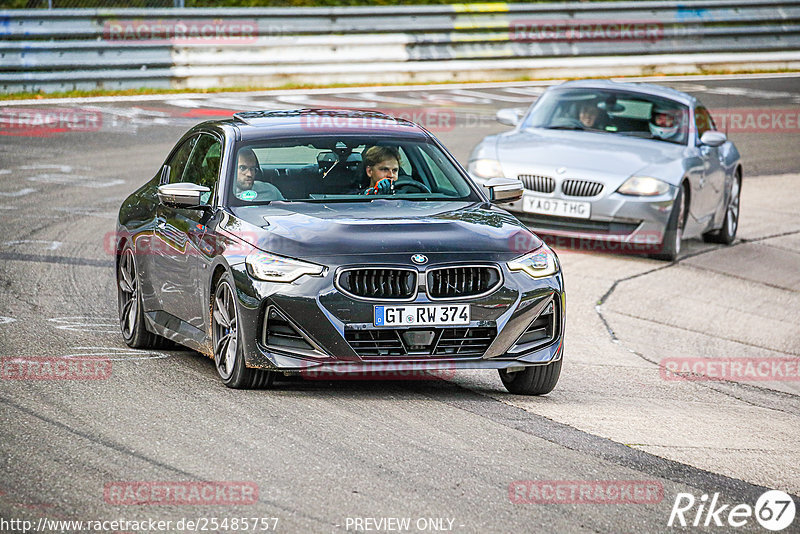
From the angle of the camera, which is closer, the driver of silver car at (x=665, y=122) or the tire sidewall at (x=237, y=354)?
the tire sidewall at (x=237, y=354)

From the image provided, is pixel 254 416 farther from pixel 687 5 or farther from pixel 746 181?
pixel 687 5

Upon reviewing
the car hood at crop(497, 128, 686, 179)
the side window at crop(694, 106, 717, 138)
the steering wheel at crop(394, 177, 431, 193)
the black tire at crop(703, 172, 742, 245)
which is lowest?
the black tire at crop(703, 172, 742, 245)

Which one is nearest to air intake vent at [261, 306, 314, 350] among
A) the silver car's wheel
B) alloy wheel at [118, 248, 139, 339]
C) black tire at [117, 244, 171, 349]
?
black tire at [117, 244, 171, 349]

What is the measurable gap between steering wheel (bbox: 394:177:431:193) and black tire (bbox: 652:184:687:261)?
5.32m

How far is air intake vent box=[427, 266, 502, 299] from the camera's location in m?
7.28

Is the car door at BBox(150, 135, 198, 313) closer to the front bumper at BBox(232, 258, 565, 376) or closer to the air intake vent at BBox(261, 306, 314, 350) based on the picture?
the front bumper at BBox(232, 258, 565, 376)

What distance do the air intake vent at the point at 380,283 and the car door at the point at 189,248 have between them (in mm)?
1025

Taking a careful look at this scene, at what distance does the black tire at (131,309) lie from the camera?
8961 mm

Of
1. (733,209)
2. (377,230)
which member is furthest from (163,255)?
(733,209)

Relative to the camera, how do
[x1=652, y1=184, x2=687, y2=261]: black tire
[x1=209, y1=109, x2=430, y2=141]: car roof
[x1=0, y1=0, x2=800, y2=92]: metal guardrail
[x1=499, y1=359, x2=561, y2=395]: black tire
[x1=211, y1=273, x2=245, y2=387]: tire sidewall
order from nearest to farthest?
[x1=211, y1=273, x2=245, y2=387]: tire sidewall, [x1=499, y1=359, x2=561, y2=395]: black tire, [x1=209, y1=109, x2=430, y2=141]: car roof, [x1=652, y1=184, x2=687, y2=261]: black tire, [x1=0, y1=0, x2=800, y2=92]: metal guardrail

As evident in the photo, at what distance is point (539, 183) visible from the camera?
1352cm

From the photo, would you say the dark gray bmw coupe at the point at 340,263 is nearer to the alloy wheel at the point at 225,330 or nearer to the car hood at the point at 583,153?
the alloy wheel at the point at 225,330

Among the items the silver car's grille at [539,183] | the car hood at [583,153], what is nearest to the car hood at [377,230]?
the silver car's grille at [539,183]

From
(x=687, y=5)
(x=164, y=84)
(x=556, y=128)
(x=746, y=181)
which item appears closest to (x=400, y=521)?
(x=556, y=128)
